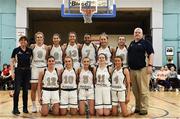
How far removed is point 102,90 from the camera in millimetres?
8438

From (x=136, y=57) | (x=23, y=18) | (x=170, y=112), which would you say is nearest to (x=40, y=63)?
(x=136, y=57)

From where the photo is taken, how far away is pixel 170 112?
893cm

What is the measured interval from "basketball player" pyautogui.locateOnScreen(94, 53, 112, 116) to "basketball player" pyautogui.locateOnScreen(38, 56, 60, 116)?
838mm

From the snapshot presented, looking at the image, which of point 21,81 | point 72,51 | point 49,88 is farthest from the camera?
point 72,51

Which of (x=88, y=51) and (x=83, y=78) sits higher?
(x=88, y=51)

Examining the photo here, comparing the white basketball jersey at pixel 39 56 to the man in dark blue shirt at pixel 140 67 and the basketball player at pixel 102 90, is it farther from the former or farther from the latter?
the man in dark blue shirt at pixel 140 67

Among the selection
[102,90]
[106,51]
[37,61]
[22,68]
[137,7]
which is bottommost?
[102,90]

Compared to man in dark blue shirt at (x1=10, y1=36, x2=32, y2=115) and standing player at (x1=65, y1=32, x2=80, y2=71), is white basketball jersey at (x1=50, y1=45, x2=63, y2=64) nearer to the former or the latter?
standing player at (x1=65, y1=32, x2=80, y2=71)

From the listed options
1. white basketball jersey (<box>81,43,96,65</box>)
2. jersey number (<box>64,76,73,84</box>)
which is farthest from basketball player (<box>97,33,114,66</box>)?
jersey number (<box>64,76,73,84</box>)

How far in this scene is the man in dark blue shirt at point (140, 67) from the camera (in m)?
8.59

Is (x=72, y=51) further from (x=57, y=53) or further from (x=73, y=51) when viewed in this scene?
(x=57, y=53)

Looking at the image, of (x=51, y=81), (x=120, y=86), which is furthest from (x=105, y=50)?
(x=51, y=81)

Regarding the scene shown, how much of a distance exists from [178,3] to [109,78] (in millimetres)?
12310

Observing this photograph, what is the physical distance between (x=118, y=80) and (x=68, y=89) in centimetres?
107
